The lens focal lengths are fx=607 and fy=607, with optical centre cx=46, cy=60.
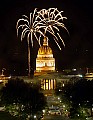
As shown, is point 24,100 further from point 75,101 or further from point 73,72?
point 73,72

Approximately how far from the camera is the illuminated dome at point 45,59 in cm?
8969

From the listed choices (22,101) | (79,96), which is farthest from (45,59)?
(22,101)

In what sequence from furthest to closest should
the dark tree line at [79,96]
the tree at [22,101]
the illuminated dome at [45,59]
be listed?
the illuminated dome at [45,59] < the dark tree line at [79,96] < the tree at [22,101]

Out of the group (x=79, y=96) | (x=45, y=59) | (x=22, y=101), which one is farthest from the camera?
(x=45, y=59)

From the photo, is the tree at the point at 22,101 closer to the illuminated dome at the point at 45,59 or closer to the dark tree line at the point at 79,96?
the dark tree line at the point at 79,96

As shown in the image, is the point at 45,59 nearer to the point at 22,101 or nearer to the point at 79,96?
the point at 79,96

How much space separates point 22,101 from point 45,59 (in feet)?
135

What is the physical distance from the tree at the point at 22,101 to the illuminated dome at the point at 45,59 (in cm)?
3425

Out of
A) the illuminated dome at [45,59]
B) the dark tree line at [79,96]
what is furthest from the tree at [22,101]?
the illuminated dome at [45,59]

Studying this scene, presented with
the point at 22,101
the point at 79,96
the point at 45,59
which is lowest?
the point at 22,101

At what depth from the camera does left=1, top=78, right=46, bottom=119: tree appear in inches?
1966

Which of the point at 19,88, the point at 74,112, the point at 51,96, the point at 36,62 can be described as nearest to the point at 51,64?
the point at 36,62

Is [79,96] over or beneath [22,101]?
over

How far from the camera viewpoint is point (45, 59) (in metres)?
92.3
